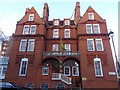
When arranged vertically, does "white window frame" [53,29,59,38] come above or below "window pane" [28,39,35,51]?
above

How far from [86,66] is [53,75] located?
18.8ft

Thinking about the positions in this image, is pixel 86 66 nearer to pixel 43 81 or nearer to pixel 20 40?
pixel 43 81

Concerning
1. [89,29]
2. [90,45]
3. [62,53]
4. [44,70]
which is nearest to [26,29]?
[62,53]

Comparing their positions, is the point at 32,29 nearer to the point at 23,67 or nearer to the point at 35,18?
the point at 35,18

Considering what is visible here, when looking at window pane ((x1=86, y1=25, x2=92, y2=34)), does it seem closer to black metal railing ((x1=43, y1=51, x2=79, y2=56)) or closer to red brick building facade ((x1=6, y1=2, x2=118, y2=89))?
red brick building facade ((x1=6, y1=2, x2=118, y2=89))

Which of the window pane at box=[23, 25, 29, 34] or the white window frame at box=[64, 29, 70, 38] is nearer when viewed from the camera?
the window pane at box=[23, 25, 29, 34]

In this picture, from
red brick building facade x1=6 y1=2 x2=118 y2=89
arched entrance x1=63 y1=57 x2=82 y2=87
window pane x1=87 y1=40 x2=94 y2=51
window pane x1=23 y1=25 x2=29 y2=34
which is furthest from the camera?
window pane x1=23 y1=25 x2=29 y2=34

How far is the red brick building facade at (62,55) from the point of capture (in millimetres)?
23188

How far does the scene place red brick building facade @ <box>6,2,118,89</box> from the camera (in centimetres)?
2319

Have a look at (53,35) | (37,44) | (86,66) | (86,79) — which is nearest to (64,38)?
(53,35)

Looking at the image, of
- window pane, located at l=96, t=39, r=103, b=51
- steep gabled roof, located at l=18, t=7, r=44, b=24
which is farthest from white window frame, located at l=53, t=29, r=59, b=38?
window pane, located at l=96, t=39, r=103, b=51

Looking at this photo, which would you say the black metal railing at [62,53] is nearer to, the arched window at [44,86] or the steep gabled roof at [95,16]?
the arched window at [44,86]

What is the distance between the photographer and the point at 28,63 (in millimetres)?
24953

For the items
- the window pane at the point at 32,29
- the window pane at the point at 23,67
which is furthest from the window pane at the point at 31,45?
the window pane at the point at 23,67
